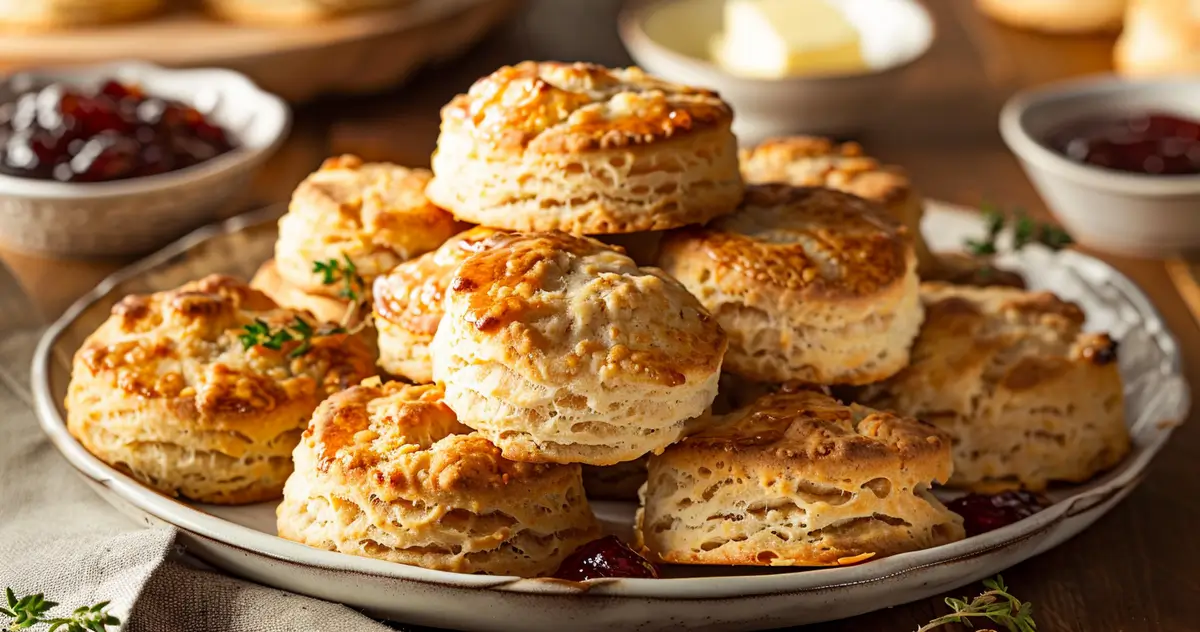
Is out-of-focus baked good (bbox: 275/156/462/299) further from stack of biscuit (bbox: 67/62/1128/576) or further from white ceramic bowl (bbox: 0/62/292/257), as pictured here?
white ceramic bowl (bbox: 0/62/292/257)

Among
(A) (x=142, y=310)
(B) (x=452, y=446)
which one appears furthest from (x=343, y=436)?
(A) (x=142, y=310)

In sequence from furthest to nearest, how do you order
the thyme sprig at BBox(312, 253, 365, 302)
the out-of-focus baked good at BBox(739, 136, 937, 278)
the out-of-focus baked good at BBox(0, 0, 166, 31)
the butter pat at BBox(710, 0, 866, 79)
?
the out-of-focus baked good at BBox(0, 0, 166, 31)
the butter pat at BBox(710, 0, 866, 79)
the out-of-focus baked good at BBox(739, 136, 937, 278)
the thyme sprig at BBox(312, 253, 365, 302)

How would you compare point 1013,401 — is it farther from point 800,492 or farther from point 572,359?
point 572,359

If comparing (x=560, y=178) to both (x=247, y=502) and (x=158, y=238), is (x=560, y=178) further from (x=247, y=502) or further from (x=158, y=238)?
(x=158, y=238)

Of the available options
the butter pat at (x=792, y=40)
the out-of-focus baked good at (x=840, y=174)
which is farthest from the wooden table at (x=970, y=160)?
the out-of-focus baked good at (x=840, y=174)

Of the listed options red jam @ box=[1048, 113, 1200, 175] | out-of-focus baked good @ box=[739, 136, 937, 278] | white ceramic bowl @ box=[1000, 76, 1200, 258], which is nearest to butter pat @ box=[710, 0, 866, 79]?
white ceramic bowl @ box=[1000, 76, 1200, 258]

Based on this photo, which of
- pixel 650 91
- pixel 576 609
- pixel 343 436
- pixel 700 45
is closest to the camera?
pixel 576 609

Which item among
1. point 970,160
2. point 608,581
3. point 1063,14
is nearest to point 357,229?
point 608,581
